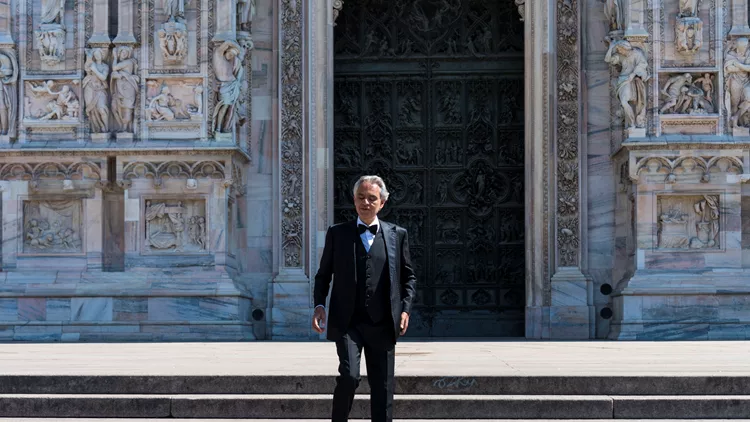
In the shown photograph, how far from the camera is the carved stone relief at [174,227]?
61.7ft

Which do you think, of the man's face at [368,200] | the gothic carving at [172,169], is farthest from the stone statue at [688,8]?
the man's face at [368,200]

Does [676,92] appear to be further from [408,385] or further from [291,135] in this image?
[408,385]

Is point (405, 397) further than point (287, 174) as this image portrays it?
No

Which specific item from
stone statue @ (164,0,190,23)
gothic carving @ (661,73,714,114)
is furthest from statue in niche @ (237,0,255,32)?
gothic carving @ (661,73,714,114)

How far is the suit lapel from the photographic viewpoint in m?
9.01

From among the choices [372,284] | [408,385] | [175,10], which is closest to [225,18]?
[175,10]

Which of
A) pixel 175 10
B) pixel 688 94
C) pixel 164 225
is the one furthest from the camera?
pixel 175 10

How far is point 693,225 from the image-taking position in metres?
18.7

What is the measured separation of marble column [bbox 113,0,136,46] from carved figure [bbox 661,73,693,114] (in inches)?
329

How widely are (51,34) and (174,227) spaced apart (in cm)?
363

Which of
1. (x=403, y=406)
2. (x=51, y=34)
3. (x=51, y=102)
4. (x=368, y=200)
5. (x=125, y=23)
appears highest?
(x=125, y=23)

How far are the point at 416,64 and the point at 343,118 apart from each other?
1581 mm

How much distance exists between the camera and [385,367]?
28.9 feet

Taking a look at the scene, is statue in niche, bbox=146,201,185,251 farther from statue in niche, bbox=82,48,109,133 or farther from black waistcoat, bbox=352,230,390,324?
black waistcoat, bbox=352,230,390,324
